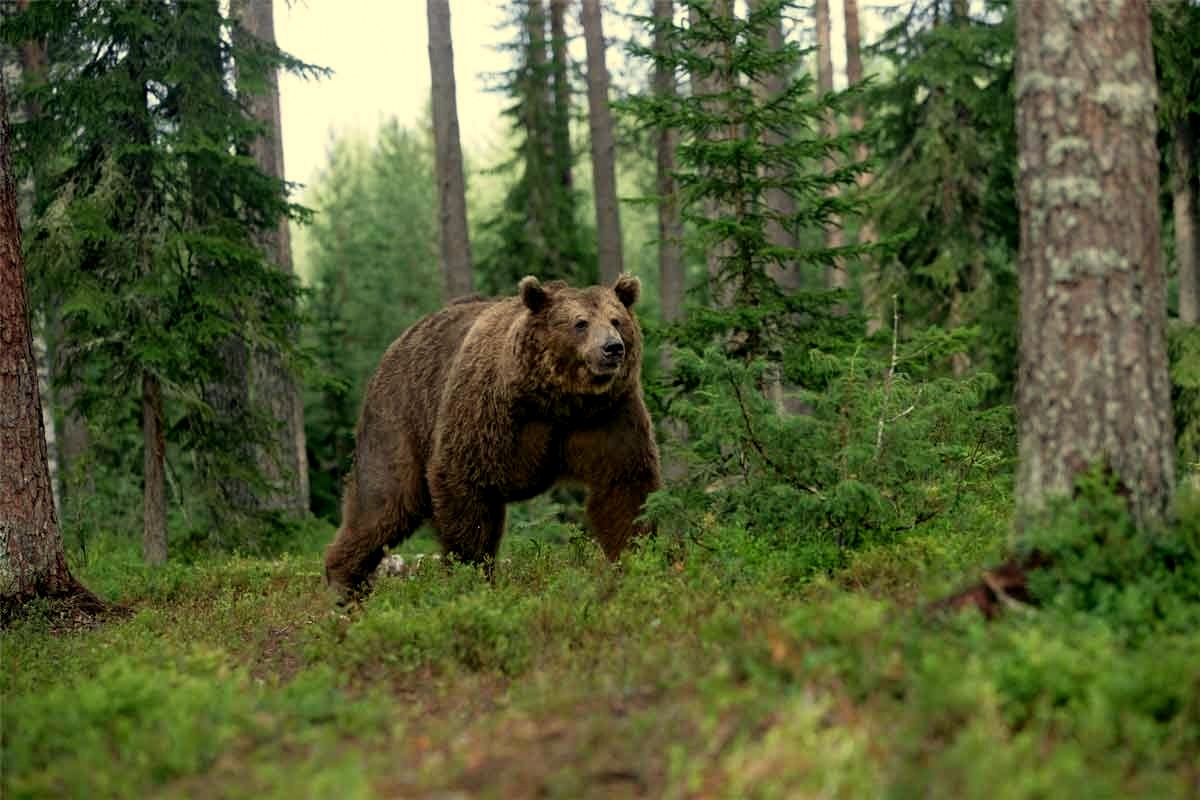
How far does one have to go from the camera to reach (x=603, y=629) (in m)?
6.84

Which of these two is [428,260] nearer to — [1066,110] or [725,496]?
[725,496]

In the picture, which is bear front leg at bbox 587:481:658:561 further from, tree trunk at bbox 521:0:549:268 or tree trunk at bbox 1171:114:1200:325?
tree trunk at bbox 521:0:549:268

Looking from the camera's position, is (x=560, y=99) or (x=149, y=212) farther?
(x=560, y=99)

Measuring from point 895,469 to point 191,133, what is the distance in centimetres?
937


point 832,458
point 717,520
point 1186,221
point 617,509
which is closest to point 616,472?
point 617,509

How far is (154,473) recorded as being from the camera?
14.3 meters

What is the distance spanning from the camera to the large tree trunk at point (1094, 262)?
5535 mm

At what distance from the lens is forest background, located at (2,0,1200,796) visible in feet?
14.7

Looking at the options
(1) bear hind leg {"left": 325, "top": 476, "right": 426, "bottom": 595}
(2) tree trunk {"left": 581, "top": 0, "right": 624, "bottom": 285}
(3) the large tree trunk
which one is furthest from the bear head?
(2) tree trunk {"left": 581, "top": 0, "right": 624, "bottom": 285}

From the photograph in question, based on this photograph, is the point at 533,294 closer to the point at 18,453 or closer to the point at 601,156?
the point at 18,453

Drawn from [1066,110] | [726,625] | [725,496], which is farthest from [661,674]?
[725,496]

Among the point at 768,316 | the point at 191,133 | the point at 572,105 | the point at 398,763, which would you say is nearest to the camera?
the point at 398,763

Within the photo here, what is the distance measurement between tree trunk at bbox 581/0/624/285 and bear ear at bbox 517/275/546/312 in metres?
15.4

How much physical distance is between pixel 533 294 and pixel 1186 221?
11.9 metres
